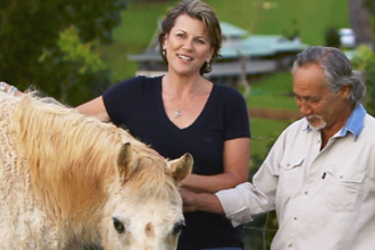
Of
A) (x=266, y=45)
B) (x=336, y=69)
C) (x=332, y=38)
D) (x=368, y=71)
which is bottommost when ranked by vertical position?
(x=266, y=45)

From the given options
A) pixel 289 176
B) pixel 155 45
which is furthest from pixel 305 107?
pixel 155 45

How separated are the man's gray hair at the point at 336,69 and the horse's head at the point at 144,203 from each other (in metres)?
0.71

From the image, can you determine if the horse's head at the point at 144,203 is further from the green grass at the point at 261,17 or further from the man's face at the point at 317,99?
the green grass at the point at 261,17

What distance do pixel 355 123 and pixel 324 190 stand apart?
330mm

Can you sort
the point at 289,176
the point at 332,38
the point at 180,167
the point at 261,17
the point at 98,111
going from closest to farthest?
the point at 180,167 → the point at 289,176 → the point at 98,111 → the point at 332,38 → the point at 261,17

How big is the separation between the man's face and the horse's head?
0.59m

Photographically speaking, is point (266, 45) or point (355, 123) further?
point (266, 45)

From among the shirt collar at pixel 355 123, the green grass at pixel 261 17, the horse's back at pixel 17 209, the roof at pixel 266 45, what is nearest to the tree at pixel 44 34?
the horse's back at pixel 17 209

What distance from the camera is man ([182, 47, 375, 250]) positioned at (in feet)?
11.9

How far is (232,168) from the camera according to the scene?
4.15m

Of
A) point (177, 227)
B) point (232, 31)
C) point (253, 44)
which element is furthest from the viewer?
point (253, 44)

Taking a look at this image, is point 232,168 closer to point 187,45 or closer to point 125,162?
point 187,45

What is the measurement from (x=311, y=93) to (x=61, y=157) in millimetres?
1162

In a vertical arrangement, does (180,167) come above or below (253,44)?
above
